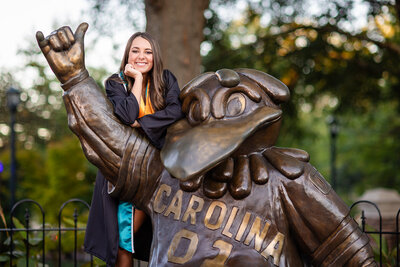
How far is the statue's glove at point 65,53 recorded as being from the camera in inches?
94.0

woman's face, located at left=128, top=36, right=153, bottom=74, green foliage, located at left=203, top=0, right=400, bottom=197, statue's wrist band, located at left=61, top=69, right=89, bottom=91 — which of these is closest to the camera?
statue's wrist band, located at left=61, top=69, right=89, bottom=91

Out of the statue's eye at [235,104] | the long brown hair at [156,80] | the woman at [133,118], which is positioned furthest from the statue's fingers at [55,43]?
the statue's eye at [235,104]

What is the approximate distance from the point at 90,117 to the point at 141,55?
1.82 feet

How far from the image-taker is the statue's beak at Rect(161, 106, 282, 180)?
2.13 m

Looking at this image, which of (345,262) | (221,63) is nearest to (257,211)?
(345,262)

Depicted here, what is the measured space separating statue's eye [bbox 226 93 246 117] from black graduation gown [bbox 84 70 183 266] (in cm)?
31

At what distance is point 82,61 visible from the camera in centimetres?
246

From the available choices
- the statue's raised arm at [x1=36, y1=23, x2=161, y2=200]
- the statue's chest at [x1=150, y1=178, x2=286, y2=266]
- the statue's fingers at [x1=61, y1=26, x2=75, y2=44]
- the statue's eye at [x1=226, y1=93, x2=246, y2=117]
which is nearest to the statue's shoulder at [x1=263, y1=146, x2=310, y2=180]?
the statue's chest at [x1=150, y1=178, x2=286, y2=266]

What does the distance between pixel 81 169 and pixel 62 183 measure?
857 mm

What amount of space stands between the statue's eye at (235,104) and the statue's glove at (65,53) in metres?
0.85

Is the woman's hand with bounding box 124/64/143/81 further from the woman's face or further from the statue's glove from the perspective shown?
the statue's glove

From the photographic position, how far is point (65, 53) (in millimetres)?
2408

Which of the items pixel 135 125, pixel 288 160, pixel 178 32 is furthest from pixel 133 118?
pixel 178 32

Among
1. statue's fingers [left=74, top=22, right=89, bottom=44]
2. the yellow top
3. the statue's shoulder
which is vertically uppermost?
statue's fingers [left=74, top=22, right=89, bottom=44]
